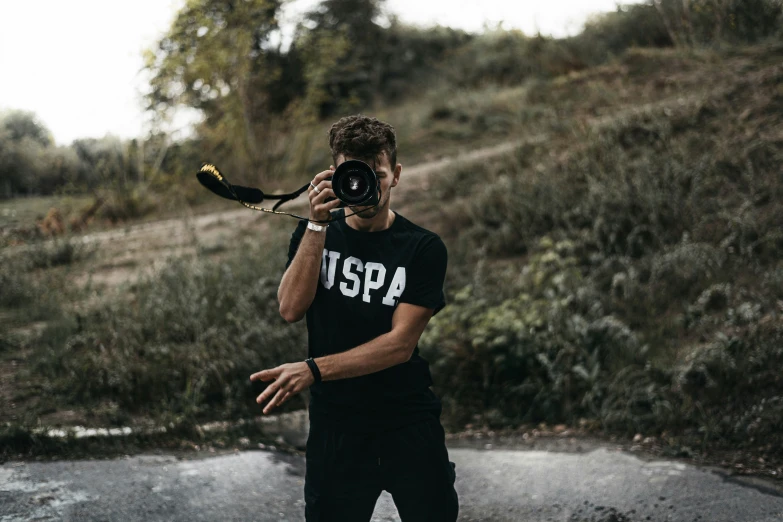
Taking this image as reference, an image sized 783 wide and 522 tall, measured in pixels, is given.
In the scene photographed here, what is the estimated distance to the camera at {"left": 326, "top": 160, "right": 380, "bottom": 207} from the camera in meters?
2.26

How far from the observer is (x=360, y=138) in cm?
238

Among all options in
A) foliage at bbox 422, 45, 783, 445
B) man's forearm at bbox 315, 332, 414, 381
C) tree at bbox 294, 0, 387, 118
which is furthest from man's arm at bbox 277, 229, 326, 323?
tree at bbox 294, 0, 387, 118

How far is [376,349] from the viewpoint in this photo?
2.36m

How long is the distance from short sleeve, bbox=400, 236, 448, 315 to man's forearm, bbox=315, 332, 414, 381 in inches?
5.9

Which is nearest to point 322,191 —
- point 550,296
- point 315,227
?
point 315,227

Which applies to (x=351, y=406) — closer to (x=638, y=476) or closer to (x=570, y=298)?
(x=638, y=476)

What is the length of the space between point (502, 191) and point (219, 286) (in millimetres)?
3294

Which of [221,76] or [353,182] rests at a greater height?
[221,76]

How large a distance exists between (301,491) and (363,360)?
2.09m

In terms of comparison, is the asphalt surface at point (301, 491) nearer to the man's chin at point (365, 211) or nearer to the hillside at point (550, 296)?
the hillside at point (550, 296)

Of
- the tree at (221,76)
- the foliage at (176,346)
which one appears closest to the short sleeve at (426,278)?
the foliage at (176,346)

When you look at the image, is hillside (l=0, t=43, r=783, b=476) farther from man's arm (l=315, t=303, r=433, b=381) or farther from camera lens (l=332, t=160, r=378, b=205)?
camera lens (l=332, t=160, r=378, b=205)

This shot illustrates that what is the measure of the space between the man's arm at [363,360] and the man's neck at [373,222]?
289mm

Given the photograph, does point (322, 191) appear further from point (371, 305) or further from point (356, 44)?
point (356, 44)
